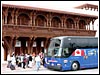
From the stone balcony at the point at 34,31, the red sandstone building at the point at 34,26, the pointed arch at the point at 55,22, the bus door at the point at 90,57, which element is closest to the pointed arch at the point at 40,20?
the red sandstone building at the point at 34,26

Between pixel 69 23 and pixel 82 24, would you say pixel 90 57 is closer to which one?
pixel 69 23

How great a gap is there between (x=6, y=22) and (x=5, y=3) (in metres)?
2.01

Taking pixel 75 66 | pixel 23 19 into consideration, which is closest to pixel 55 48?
pixel 75 66

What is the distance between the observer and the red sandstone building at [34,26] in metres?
24.7

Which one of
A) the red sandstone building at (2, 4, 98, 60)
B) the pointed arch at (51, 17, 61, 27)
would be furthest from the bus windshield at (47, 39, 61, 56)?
the pointed arch at (51, 17, 61, 27)

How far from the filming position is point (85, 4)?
37.5m

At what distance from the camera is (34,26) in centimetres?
2589

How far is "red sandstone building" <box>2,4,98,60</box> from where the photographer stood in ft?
81.1

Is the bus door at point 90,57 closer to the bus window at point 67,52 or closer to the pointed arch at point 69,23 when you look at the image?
the bus window at point 67,52

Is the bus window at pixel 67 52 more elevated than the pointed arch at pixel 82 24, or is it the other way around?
the pointed arch at pixel 82 24

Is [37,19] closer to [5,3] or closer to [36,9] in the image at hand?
[36,9]

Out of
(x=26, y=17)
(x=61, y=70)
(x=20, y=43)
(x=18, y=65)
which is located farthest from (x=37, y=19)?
(x=61, y=70)

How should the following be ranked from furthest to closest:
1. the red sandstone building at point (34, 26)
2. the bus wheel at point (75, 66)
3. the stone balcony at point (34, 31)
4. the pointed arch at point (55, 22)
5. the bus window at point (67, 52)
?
1. the pointed arch at point (55, 22)
2. the red sandstone building at point (34, 26)
3. the stone balcony at point (34, 31)
4. the bus wheel at point (75, 66)
5. the bus window at point (67, 52)

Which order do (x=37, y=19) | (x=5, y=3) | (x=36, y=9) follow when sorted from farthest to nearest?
(x=37, y=19), (x=36, y=9), (x=5, y=3)
